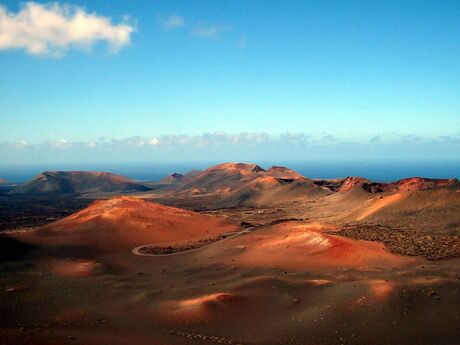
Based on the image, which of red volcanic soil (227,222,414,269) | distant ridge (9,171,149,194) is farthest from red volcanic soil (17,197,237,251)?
distant ridge (9,171,149,194)

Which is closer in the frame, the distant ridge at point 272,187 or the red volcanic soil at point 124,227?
the red volcanic soil at point 124,227

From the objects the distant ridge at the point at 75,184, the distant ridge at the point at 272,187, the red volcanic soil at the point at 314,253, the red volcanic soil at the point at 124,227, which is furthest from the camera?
the distant ridge at the point at 75,184

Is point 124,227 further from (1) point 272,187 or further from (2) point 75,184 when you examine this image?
(2) point 75,184

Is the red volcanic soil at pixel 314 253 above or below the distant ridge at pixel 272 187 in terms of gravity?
below

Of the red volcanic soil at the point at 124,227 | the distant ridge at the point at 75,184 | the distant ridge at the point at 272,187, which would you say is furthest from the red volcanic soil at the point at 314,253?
the distant ridge at the point at 75,184

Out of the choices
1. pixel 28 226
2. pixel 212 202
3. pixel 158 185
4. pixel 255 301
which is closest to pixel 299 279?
pixel 255 301

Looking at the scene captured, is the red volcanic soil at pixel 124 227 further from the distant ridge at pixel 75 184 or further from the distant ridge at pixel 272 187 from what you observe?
the distant ridge at pixel 75 184

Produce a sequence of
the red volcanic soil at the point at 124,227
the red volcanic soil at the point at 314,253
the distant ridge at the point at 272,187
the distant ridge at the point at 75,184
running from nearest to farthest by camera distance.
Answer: the red volcanic soil at the point at 314,253, the red volcanic soil at the point at 124,227, the distant ridge at the point at 272,187, the distant ridge at the point at 75,184
